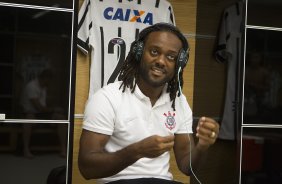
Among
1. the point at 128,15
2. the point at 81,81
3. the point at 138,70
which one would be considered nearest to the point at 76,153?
the point at 81,81

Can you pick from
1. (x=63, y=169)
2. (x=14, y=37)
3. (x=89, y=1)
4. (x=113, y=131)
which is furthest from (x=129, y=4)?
(x=113, y=131)

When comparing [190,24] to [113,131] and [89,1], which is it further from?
[113,131]

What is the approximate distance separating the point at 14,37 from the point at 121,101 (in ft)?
3.16

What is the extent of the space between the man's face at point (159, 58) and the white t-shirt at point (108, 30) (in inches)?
37.0

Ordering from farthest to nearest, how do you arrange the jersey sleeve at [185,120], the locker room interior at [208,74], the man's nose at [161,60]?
the locker room interior at [208,74], the jersey sleeve at [185,120], the man's nose at [161,60]

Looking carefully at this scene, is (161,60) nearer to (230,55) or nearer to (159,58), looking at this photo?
(159,58)

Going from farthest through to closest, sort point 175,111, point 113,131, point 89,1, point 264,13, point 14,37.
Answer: point 264,13
point 89,1
point 14,37
point 175,111
point 113,131

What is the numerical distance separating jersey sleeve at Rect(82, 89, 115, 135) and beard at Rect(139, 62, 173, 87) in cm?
19

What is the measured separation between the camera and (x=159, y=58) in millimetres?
1569

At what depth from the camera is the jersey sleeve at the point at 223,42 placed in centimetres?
277

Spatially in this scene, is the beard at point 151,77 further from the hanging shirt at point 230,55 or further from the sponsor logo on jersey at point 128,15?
the hanging shirt at point 230,55

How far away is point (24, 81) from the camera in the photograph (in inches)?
87.0

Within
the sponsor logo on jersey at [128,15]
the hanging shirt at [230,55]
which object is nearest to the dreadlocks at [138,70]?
the sponsor logo on jersey at [128,15]

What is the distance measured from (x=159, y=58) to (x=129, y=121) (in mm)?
276
